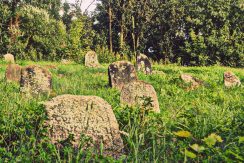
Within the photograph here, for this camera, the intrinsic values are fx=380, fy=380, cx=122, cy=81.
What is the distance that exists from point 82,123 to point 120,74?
29.7 feet

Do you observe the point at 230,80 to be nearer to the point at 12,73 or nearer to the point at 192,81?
the point at 192,81

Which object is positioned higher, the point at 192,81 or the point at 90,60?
the point at 90,60

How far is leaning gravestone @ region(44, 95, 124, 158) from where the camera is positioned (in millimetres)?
5156

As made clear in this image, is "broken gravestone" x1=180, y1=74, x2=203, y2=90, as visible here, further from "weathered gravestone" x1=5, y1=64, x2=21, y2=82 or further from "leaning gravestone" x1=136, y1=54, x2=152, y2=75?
"leaning gravestone" x1=136, y1=54, x2=152, y2=75

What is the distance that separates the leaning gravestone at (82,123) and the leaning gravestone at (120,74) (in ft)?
28.2

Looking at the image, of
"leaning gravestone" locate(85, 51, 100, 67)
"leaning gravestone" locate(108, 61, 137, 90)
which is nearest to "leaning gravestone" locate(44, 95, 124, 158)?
"leaning gravestone" locate(108, 61, 137, 90)

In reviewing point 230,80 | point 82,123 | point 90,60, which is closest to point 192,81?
point 230,80

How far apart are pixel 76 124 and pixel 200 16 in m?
43.6

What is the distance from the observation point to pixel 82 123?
521cm

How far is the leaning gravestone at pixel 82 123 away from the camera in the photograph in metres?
5.16

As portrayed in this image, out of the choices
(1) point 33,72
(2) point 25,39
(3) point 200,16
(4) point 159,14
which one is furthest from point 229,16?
(1) point 33,72

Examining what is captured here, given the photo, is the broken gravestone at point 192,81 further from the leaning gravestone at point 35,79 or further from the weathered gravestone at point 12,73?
the weathered gravestone at point 12,73

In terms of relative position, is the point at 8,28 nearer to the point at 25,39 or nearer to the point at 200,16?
the point at 25,39

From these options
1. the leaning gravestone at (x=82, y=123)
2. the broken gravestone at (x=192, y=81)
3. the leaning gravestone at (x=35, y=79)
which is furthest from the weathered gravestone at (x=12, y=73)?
the leaning gravestone at (x=82, y=123)
